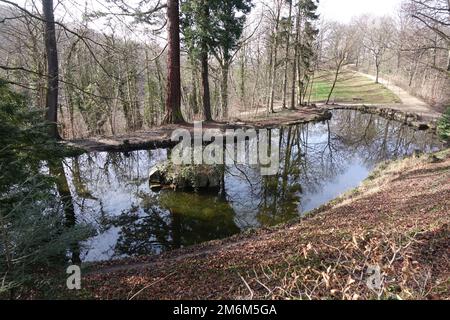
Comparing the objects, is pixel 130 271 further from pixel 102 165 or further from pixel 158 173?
pixel 102 165

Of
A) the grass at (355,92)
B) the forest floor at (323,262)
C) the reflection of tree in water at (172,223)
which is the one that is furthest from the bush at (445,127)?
the grass at (355,92)

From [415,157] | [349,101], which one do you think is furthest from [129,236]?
[349,101]

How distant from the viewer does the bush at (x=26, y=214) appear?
10.2ft

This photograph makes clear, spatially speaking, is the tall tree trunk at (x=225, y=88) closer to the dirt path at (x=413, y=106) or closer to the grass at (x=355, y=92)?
the grass at (x=355, y=92)

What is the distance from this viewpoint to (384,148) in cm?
1547

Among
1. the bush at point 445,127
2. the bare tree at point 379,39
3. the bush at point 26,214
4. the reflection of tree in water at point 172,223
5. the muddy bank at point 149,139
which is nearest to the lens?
the bush at point 26,214

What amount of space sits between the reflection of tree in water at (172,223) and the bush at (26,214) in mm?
1458

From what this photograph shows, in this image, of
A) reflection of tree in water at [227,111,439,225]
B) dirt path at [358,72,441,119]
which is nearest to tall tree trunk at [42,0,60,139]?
reflection of tree in water at [227,111,439,225]

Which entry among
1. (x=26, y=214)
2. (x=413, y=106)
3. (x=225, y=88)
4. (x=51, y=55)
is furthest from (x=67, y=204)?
(x=413, y=106)

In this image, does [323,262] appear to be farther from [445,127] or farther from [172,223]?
[445,127]

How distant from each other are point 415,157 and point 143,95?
19518mm

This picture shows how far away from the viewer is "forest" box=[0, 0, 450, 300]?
3.51 metres

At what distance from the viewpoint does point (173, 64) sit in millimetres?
14578

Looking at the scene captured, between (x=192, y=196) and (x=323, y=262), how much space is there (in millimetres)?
5451
